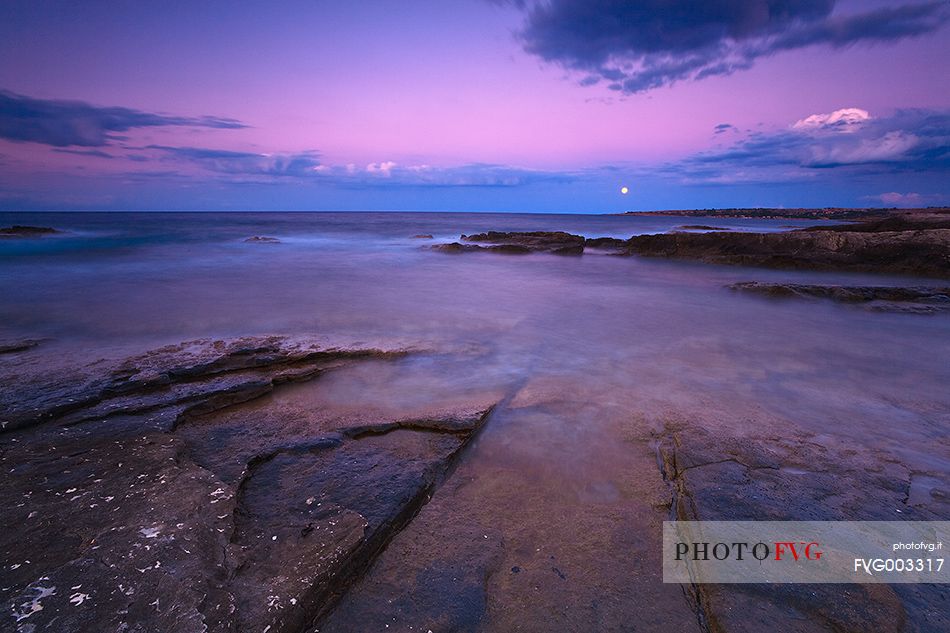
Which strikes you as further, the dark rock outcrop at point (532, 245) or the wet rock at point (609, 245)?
the wet rock at point (609, 245)

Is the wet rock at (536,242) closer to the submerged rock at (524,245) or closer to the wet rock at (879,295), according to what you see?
the submerged rock at (524,245)

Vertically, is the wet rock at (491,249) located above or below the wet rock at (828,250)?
below

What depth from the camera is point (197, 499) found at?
2.49 meters

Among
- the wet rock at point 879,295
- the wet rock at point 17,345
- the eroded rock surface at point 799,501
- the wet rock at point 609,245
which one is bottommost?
the wet rock at point 17,345

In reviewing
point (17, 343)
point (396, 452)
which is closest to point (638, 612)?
point (396, 452)

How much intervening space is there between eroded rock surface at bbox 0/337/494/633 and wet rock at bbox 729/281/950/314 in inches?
384

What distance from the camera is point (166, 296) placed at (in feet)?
34.4

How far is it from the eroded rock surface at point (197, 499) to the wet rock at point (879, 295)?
975 cm

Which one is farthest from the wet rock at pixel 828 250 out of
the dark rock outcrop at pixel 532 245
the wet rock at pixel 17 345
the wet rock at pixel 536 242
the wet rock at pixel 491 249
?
the wet rock at pixel 17 345

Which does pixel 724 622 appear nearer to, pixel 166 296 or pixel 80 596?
pixel 80 596

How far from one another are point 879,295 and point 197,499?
43.6 feet

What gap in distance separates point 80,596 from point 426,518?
1.57 metres

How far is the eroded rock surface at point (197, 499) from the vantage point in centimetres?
186

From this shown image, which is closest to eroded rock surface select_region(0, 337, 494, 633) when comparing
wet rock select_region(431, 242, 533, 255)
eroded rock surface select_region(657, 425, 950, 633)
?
eroded rock surface select_region(657, 425, 950, 633)
